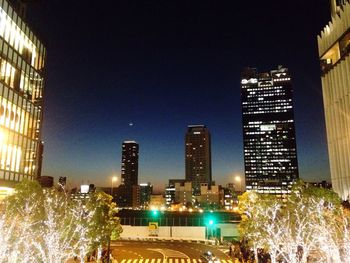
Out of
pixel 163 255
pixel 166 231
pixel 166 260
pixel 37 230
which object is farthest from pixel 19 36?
pixel 166 231

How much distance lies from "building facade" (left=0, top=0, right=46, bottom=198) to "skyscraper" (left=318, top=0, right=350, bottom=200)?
124ft

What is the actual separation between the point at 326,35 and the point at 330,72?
5.45m

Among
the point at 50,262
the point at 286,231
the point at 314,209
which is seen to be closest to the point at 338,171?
the point at 314,209

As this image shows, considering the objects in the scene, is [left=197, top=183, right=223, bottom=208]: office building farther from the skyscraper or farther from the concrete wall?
the skyscraper

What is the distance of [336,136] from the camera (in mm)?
41312

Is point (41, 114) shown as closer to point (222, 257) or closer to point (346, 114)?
point (222, 257)

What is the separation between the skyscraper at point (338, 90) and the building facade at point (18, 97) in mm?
37684

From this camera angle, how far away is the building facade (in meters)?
34.0

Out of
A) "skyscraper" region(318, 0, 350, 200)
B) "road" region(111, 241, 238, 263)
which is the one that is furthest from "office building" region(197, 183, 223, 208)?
→ "skyscraper" region(318, 0, 350, 200)

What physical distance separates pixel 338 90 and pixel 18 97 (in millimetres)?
38492

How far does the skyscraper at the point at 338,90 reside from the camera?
38625mm

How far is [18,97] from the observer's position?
3712 centimetres

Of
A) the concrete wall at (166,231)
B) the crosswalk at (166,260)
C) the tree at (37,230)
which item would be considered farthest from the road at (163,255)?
the concrete wall at (166,231)

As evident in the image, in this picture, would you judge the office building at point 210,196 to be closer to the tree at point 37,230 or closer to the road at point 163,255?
the road at point 163,255
